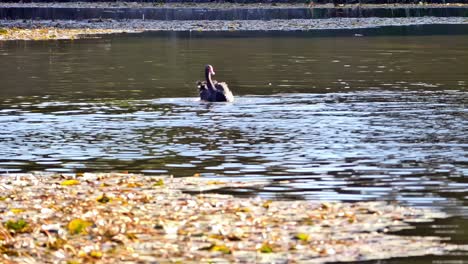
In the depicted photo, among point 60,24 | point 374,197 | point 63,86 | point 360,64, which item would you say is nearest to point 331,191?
point 374,197

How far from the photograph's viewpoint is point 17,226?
15352 mm

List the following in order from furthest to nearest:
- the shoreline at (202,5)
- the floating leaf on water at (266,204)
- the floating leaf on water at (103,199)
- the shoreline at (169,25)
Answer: the shoreline at (202,5) → the shoreline at (169,25) → the floating leaf on water at (103,199) → the floating leaf on water at (266,204)

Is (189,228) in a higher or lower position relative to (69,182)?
higher

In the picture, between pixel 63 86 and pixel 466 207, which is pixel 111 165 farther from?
pixel 63 86

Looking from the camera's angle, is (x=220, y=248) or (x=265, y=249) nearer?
(x=265, y=249)

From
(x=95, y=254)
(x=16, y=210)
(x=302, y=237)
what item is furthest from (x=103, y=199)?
(x=302, y=237)

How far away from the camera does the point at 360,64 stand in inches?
1950

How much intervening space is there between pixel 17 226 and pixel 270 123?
1319 centimetres

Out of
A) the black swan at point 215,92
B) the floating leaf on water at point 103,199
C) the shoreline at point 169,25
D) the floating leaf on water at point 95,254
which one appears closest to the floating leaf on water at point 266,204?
the floating leaf on water at point 103,199

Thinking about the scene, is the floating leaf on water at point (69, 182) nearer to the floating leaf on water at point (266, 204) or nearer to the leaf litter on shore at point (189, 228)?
the leaf litter on shore at point (189, 228)

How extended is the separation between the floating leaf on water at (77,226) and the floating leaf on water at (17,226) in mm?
598

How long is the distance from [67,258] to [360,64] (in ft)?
120

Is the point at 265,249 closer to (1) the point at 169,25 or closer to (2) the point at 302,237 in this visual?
(2) the point at 302,237

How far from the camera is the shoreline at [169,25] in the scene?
8062cm
